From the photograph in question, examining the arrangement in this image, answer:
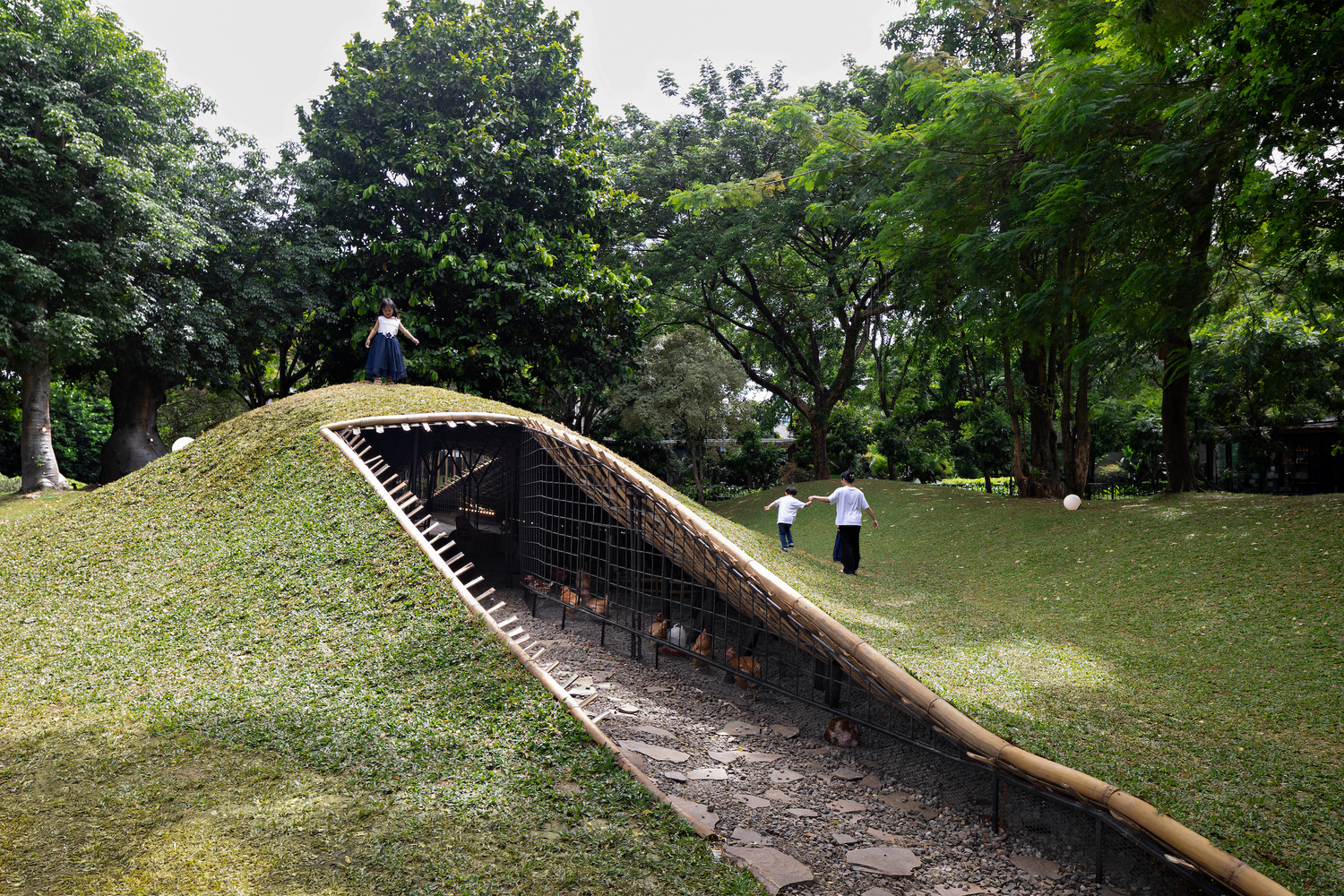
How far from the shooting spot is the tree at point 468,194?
44.0ft

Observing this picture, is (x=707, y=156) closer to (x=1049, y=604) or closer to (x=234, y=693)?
(x=1049, y=604)

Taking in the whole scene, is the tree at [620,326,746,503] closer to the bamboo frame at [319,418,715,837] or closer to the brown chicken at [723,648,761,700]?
the bamboo frame at [319,418,715,837]

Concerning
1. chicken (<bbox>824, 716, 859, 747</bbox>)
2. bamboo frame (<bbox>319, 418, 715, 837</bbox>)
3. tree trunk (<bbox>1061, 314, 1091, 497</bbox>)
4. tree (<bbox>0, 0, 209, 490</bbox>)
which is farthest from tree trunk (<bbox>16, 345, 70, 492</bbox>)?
tree trunk (<bbox>1061, 314, 1091, 497</bbox>)

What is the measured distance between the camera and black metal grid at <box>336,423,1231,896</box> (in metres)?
3.88

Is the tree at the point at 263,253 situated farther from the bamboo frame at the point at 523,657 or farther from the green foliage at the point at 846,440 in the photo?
the green foliage at the point at 846,440

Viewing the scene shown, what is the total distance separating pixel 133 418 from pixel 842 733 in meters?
16.5

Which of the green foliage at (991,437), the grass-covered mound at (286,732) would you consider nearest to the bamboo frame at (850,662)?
the grass-covered mound at (286,732)

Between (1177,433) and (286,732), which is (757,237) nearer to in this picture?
(1177,433)

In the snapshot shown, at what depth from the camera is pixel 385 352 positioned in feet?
34.5

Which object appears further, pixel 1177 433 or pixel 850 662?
pixel 1177 433


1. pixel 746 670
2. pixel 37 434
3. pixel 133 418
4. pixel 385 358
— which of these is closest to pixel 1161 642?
pixel 746 670

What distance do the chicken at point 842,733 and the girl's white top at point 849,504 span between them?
3529mm

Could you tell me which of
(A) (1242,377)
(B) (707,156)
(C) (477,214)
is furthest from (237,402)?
(A) (1242,377)

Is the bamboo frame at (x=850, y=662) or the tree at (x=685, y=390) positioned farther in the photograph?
the tree at (x=685, y=390)
